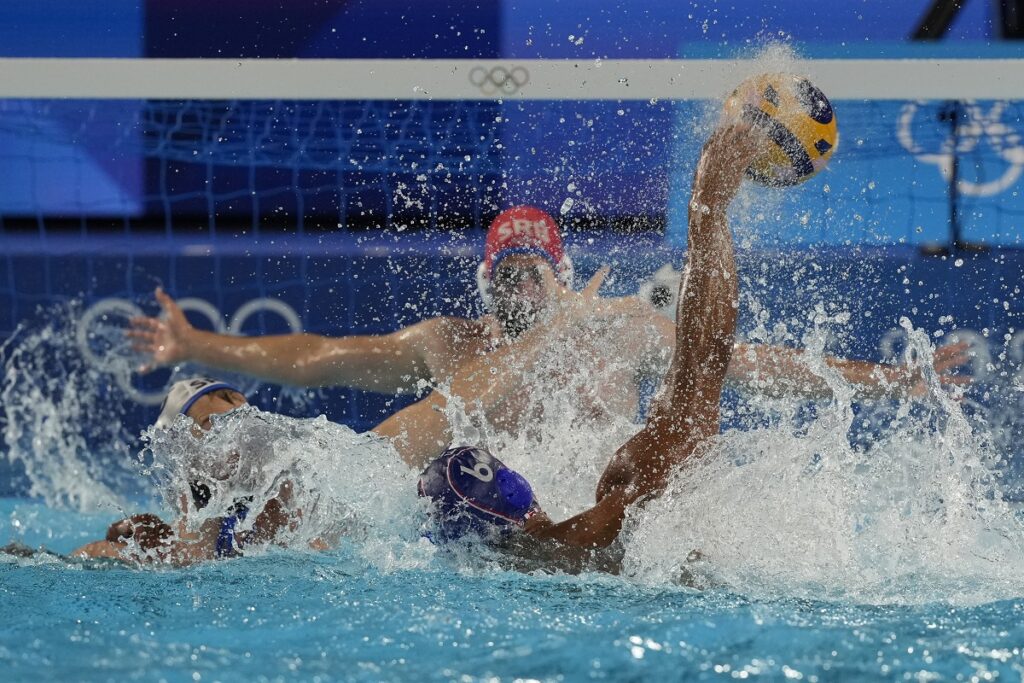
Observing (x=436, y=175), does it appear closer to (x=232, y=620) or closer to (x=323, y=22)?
(x=323, y=22)

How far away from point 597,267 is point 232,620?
3114 millimetres

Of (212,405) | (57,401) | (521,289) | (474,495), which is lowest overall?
(474,495)

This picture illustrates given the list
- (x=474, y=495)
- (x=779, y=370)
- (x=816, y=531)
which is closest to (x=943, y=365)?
(x=779, y=370)

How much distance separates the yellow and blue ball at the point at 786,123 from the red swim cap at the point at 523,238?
4.18 ft

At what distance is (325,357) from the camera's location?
185 inches

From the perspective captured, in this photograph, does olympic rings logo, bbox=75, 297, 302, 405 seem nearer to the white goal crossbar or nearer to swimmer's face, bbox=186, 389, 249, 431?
the white goal crossbar

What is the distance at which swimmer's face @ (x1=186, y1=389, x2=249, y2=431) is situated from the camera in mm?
3514

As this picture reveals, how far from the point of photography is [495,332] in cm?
441

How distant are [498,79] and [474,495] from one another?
3.31 meters

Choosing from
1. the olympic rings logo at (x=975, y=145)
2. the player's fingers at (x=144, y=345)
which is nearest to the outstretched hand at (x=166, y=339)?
the player's fingers at (x=144, y=345)

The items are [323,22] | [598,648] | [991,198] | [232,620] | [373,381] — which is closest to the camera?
[598,648]

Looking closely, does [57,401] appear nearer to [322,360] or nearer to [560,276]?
[322,360]

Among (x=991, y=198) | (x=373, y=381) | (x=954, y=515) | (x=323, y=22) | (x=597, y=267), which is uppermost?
(x=323, y=22)

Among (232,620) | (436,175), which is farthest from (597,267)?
(232,620)
